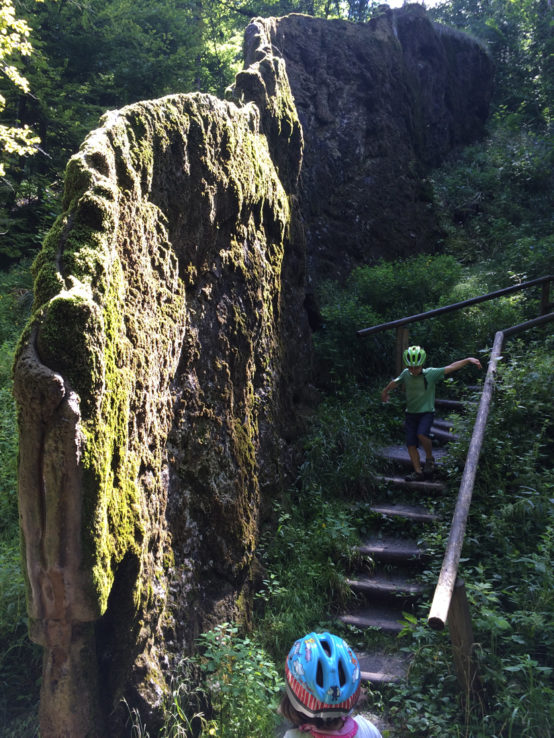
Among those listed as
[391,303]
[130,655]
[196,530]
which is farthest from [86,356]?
[391,303]

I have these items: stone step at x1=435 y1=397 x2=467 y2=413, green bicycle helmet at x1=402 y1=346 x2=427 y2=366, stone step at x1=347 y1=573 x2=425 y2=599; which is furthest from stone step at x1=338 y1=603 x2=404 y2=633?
stone step at x1=435 y1=397 x2=467 y2=413

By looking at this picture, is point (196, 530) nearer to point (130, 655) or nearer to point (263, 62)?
point (130, 655)

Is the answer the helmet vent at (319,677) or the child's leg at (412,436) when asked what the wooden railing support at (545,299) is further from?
the helmet vent at (319,677)

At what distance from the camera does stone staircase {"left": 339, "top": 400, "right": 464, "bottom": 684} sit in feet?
15.1

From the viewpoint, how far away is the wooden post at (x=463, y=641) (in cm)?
346

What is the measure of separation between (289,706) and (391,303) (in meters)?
8.68

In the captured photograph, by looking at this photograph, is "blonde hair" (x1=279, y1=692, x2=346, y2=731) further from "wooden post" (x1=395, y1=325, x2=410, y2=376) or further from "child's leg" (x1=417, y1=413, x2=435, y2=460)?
"wooden post" (x1=395, y1=325, x2=410, y2=376)

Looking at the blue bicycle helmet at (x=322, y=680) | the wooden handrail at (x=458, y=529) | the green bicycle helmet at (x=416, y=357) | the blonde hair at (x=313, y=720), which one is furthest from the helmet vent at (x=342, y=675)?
the green bicycle helmet at (x=416, y=357)

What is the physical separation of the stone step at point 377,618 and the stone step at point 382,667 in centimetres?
26

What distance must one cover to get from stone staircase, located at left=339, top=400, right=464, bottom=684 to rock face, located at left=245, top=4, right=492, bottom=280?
18.4ft

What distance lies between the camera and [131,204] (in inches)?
137

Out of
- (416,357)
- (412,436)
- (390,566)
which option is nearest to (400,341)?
(416,357)

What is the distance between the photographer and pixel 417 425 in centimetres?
652

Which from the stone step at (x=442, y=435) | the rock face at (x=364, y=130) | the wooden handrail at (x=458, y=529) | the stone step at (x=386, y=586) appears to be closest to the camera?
the wooden handrail at (x=458, y=529)
